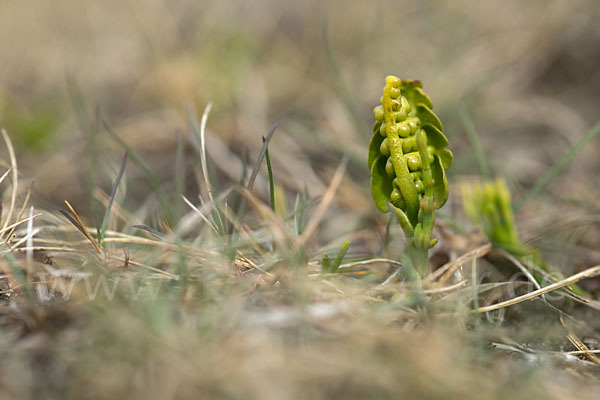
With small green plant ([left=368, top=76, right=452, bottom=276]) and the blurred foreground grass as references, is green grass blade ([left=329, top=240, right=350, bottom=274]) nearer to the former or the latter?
the blurred foreground grass

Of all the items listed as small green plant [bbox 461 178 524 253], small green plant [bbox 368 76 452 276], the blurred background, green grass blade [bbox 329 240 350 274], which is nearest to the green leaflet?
small green plant [bbox 368 76 452 276]

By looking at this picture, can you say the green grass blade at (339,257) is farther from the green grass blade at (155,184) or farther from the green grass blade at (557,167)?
the green grass blade at (557,167)

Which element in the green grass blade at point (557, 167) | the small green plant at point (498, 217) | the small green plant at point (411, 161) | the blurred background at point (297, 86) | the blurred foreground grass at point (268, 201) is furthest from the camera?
the blurred background at point (297, 86)

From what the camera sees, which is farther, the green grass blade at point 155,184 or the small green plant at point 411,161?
the green grass blade at point 155,184

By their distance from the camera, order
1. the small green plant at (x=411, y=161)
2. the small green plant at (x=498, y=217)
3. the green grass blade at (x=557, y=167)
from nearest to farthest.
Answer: the small green plant at (x=411, y=161)
the small green plant at (x=498, y=217)
the green grass blade at (x=557, y=167)

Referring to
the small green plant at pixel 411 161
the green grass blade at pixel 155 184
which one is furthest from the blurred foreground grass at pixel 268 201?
the small green plant at pixel 411 161

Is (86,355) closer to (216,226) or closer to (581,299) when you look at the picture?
→ (216,226)
